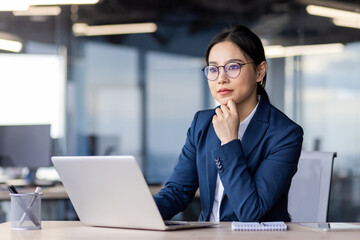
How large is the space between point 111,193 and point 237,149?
50 centimetres

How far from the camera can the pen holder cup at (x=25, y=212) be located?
6.72ft

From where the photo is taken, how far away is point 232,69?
2.31 meters

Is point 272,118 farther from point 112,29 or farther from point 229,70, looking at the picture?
point 112,29

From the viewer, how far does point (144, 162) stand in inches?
295

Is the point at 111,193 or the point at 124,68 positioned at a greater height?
the point at 124,68

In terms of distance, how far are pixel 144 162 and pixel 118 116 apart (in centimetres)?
65

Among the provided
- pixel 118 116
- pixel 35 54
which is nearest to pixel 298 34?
pixel 118 116

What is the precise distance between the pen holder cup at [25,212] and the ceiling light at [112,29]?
5514mm

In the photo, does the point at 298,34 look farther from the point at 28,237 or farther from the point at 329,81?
the point at 28,237

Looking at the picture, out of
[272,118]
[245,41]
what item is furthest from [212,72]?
[272,118]

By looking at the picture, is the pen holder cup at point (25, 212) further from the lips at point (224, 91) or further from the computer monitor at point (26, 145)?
the computer monitor at point (26, 145)

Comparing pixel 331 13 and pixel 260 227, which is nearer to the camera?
pixel 260 227

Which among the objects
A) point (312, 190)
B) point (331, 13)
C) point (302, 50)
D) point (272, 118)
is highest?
point (331, 13)

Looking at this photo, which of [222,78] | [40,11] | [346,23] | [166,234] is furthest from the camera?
[40,11]
